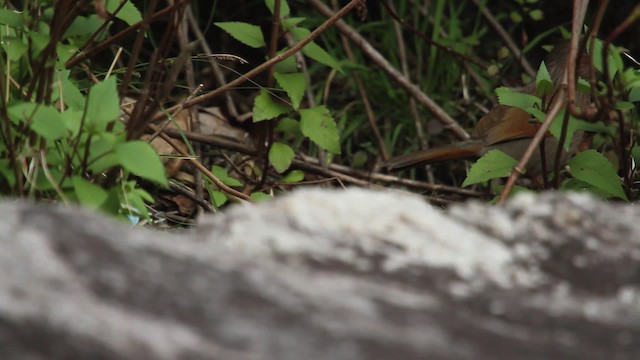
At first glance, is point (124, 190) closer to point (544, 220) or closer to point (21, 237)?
point (21, 237)

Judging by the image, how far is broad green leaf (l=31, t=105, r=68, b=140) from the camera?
1.68 m

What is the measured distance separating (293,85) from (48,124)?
1.21 m

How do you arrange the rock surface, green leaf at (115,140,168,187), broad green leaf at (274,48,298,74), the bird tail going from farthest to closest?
the bird tail < broad green leaf at (274,48,298,74) < green leaf at (115,140,168,187) < the rock surface

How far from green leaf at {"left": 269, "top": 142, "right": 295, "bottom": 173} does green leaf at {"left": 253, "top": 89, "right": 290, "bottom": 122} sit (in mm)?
196

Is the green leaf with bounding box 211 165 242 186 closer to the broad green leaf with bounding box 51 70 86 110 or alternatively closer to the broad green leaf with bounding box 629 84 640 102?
the broad green leaf with bounding box 51 70 86 110

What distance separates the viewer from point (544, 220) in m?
1.33

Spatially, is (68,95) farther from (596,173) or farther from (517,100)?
(596,173)

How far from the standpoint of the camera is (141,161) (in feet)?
5.23

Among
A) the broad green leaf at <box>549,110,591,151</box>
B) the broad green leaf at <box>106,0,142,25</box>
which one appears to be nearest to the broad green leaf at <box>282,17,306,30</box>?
the broad green leaf at <box>106,0,142,25</box>

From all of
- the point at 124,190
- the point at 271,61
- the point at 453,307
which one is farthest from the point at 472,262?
the point at 271,61

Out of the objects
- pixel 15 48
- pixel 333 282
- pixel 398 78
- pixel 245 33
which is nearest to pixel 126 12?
pixel 15 48

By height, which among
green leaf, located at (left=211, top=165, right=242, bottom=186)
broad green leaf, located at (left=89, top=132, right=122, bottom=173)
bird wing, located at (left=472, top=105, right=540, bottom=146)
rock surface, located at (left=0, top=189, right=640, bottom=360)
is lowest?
bird wing, located at (left=472, top=105, right=540, bottom=146)

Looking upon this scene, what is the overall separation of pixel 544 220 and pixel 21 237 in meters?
0.67

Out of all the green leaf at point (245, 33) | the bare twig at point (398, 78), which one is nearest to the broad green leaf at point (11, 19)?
the green leaf at point (245, 33)
